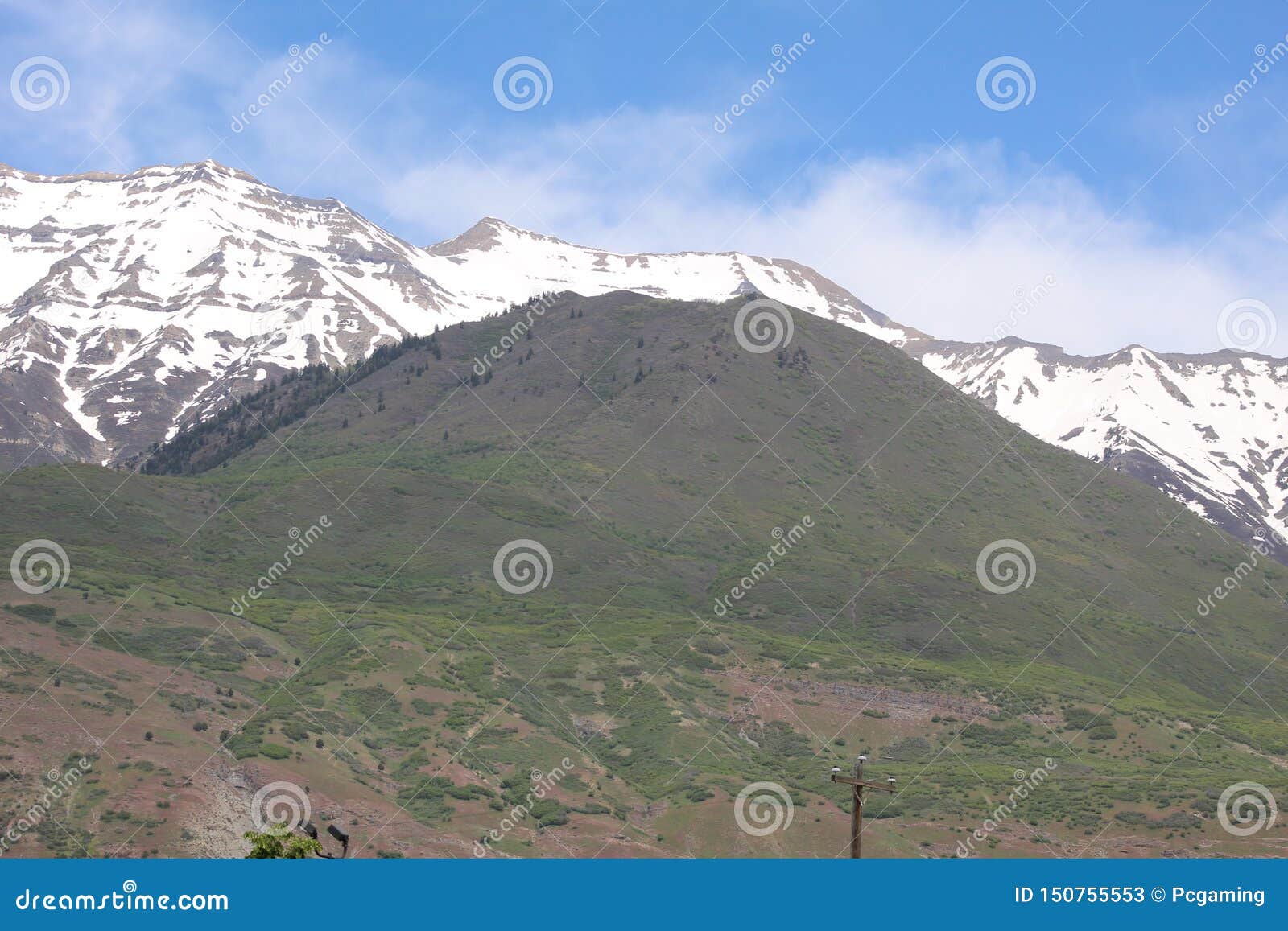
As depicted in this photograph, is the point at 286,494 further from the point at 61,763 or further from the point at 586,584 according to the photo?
the point at 61,763
